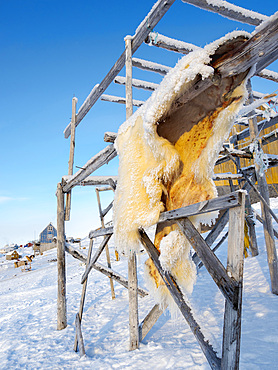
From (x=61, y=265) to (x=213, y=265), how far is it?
4.44 metres

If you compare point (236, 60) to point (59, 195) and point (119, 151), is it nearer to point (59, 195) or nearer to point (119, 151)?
point (119, 151)

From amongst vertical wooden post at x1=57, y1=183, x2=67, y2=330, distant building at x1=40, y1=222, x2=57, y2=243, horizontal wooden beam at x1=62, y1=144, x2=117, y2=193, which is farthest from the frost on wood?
distant building at x1=40, y1=222, x2=57, y2=243

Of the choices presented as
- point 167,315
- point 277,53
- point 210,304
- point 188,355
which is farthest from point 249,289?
point 277,53

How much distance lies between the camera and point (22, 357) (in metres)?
3.80

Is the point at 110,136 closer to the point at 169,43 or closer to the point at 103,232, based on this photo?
the point at 103,232

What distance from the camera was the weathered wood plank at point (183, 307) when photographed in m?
1.80

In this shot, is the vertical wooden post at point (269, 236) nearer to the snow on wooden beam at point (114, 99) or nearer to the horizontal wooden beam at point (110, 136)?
the snow on wooden beam at point (114, 99)

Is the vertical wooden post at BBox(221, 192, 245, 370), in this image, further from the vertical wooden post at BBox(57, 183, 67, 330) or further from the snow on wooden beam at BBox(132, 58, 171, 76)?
the vertical wooden post at BBox(57, 183, 67, 330)

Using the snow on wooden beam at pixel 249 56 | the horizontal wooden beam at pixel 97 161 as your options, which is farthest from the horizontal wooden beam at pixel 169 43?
the snow on wooden beam at pixel 249 56

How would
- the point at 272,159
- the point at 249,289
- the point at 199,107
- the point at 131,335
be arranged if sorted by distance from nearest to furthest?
the point at 199,107
the point at 131,335
the point at 249,289
the point at 272,159

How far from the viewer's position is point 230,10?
3570 mm

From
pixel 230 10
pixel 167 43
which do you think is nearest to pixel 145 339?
pixel 167 43

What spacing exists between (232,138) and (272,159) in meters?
1.48

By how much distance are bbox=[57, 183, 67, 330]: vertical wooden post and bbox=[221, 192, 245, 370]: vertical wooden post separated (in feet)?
14.1
